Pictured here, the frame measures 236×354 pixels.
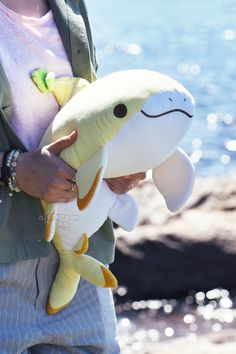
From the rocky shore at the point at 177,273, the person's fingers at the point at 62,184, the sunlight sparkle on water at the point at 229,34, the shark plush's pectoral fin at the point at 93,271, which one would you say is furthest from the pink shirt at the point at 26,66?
the sunlight sparkle on water at the point at 229,34

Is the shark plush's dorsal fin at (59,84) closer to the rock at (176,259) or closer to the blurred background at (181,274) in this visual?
the blurred background at (181,274)

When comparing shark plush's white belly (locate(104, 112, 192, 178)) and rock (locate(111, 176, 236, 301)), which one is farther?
rock (locate(111, 176, 236, 301))

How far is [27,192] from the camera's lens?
214 centimetres

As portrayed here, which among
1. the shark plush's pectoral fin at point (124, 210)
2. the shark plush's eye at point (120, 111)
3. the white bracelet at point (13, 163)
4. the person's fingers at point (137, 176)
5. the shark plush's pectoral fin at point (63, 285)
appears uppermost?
the shark plush's eye at point (120, 111)

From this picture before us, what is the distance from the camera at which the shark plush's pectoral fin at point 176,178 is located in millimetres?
2248

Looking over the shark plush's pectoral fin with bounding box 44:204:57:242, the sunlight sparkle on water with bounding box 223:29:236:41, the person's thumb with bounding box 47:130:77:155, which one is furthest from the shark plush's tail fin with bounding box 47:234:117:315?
the sunlight sparkle on water with bounding box 223:29:236:41

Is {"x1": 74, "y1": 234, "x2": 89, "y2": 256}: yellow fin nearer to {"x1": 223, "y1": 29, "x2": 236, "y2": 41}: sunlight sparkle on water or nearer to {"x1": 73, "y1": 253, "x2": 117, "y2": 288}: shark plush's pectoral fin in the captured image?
{"x1": 73, "y1": 253, "x2": 117, "y2": 288}: shark plush's pectoral fin

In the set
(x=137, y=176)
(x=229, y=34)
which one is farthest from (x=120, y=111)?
(x=229, y=34)

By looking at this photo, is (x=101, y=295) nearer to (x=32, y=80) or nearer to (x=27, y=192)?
(x=27, y=192)

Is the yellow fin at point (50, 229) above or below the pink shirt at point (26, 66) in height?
below

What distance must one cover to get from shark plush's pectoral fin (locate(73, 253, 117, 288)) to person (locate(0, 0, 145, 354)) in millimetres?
60

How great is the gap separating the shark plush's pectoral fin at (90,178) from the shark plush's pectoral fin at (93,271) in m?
0.21

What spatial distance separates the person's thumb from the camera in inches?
82.7

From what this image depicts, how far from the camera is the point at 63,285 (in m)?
2.25
